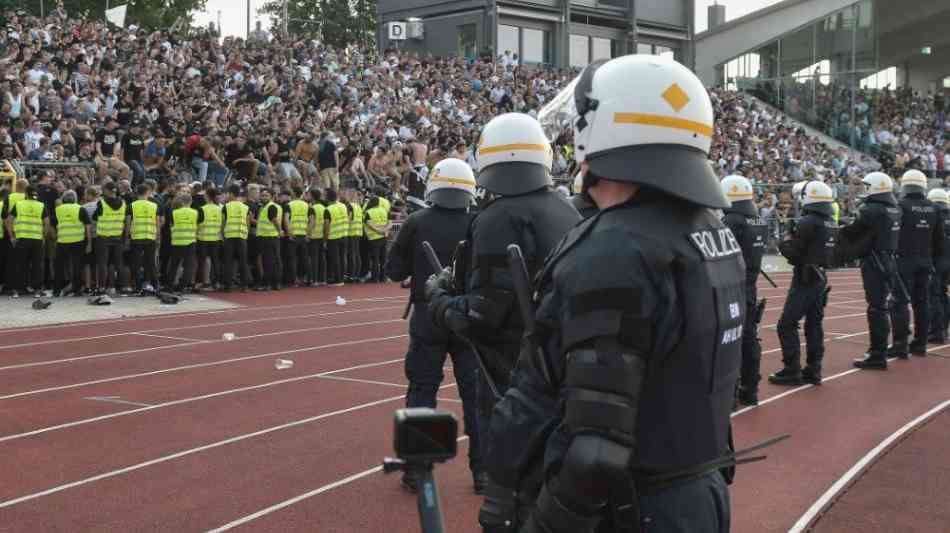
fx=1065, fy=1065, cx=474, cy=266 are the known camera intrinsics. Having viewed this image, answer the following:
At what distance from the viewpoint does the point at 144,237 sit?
17.8 meters

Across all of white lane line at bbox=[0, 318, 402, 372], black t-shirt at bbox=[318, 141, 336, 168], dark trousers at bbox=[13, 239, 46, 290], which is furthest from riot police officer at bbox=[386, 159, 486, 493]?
black t-shirt at bbox=[318, 141, 336, 168]

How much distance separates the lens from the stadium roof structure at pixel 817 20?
48.2m

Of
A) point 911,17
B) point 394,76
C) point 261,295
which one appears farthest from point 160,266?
point 911,17

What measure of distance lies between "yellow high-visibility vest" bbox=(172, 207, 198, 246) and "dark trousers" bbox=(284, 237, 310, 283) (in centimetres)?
242

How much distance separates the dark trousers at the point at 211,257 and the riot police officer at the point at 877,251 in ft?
37.1

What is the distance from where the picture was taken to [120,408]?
9.16 m

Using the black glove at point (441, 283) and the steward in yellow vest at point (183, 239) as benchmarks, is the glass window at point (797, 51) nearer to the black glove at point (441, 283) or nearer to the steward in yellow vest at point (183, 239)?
the steward in yellow vest at point (183, 239)

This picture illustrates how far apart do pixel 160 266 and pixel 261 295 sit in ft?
6.06

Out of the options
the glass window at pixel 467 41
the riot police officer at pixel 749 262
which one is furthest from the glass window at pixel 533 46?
the riot police officer at pixel 749 262

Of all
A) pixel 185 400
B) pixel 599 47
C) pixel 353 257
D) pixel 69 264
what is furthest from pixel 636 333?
pixel 599 47

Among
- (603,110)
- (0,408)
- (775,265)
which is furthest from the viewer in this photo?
(775,265)

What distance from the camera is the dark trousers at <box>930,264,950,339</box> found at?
1408 centimetres

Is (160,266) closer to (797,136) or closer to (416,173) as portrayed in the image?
(416,173)

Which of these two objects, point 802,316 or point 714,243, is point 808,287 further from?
point 714,243
